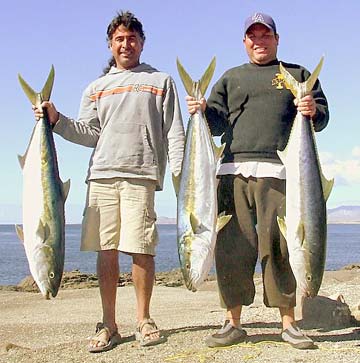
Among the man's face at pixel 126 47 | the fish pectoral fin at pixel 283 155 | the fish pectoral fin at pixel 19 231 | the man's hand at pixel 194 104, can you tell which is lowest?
the fish pectoral fin at pixel 19 231

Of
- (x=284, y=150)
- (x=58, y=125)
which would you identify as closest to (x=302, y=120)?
(x=284, y=150)

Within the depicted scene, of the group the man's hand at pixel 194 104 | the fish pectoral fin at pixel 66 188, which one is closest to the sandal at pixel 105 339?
the fish pectoral fin at pixel 66 188

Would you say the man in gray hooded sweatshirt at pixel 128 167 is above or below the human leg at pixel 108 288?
above

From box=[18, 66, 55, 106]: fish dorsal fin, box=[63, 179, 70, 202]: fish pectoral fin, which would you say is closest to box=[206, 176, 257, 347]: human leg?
box=[63, 179, 70, 202]: fish pectoral fin

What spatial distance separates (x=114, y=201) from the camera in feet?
15.9

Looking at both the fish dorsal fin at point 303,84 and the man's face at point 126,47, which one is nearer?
the fish dorsal fin at point 303,84

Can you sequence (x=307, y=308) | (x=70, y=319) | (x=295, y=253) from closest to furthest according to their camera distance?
(x=295, y=253)
(x=307, y=308)
(x=70, y=319)

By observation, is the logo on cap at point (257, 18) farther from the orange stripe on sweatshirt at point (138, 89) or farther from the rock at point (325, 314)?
the rock at point (325, 314)

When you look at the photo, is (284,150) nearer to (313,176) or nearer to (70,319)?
(313,176)

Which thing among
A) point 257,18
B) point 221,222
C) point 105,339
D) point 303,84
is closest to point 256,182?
point 221,222

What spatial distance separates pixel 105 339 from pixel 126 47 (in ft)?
7.49

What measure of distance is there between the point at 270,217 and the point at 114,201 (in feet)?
3.99

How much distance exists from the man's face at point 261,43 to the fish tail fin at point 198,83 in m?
0.34

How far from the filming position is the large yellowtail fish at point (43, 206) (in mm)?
4336
